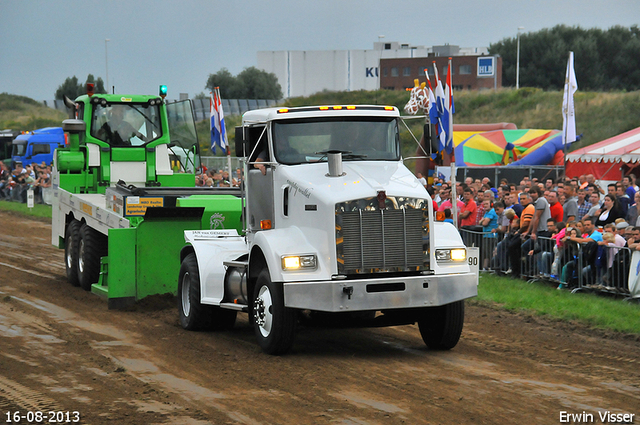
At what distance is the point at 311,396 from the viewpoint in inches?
286

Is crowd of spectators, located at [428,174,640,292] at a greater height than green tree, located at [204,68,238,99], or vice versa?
green tree, located at [204,68,238,99]

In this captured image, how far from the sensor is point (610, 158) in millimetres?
23219

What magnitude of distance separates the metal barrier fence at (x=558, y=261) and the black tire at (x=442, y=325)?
4.28 meters

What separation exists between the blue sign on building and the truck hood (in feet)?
257

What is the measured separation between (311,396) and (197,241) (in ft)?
14.2

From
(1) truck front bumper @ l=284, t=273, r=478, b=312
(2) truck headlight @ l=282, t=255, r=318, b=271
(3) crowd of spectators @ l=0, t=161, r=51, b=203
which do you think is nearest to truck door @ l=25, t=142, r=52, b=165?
(3) crowd of spectators @ l=0, t=161, r=51, b=203

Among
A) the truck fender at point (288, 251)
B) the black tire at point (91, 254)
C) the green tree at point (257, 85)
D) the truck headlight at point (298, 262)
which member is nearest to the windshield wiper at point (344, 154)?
the truck fender at point (288, 251)

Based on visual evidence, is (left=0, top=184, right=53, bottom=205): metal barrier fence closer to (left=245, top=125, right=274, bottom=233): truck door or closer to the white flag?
the white flag

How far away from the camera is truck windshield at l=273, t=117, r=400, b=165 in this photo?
9.53 meters

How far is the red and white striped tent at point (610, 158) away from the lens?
22.8 meters

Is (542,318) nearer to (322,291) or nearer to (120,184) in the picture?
(322,291)

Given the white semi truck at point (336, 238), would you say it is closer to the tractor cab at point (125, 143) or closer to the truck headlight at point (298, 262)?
the truck headlight at point (298, 262)

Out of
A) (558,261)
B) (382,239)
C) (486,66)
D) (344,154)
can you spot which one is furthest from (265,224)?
(486,66)

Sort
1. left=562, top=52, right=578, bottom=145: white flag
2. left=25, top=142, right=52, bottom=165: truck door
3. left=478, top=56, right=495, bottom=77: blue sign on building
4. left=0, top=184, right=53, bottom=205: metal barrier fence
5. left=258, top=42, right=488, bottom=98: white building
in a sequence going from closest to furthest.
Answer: left=562, top=52, right=578, bottom=145: white flag
left=0, top=184, right=53, bottom=205: metal barrier fence
left=25, top=142, right=52, bottom=165: truck door
left=478, top=56, right=495, bottom=77: blue sign on building
left=258, top=42, right=488, bottom=98: white building
